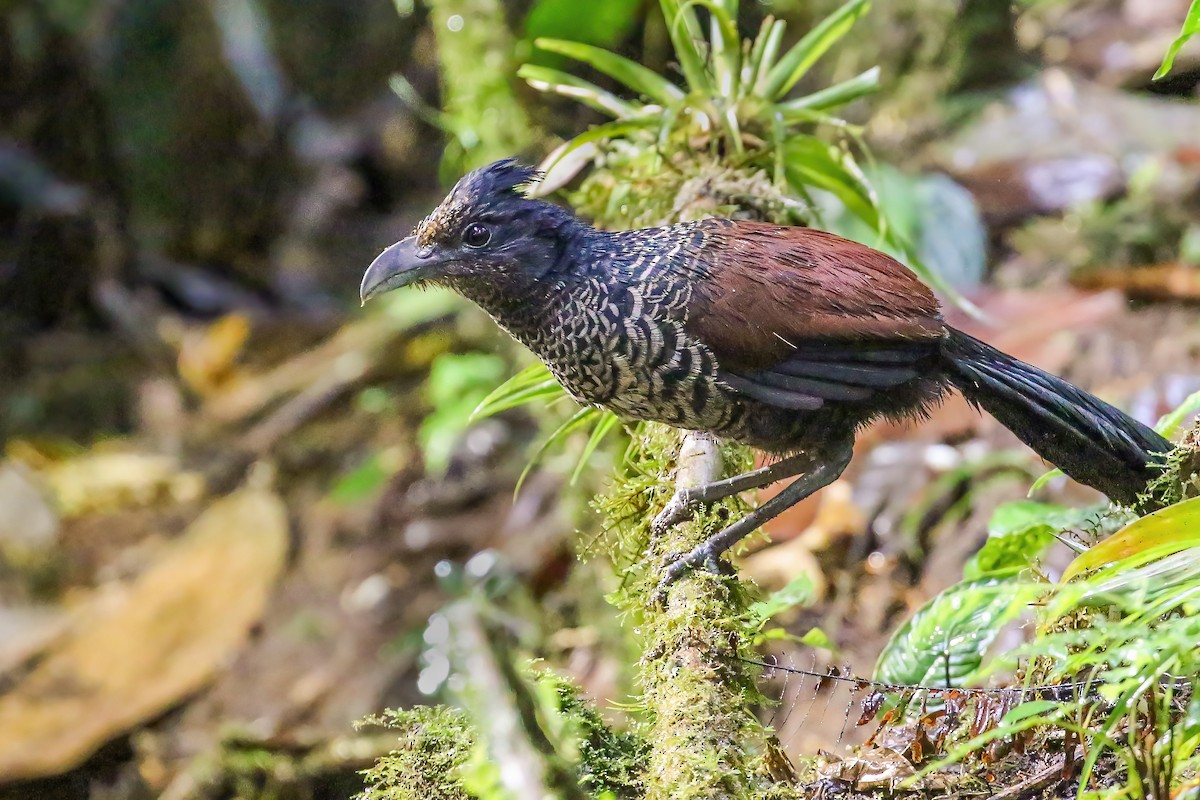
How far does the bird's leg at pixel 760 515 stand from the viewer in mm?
2438

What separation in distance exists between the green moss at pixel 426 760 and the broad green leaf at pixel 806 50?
2278mm

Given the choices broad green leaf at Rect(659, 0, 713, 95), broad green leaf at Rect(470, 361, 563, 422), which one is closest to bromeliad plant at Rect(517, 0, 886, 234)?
broad green leaf at Rect(659, 0, 713, 95)

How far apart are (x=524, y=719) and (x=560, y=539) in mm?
3518

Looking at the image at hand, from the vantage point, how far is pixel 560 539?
16.9 feet

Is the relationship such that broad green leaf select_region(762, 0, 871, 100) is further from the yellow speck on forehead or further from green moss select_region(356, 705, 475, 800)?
green moss select_region(356, 705, 475, 800)

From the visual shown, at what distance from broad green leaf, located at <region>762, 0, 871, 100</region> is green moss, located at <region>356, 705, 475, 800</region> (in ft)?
7.48

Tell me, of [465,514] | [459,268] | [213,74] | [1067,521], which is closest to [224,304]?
[213,74]

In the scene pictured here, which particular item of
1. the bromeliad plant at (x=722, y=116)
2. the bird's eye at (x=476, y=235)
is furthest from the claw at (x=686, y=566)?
the bromeliad plant at (x=722, y=116)

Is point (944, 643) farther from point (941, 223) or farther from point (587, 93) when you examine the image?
point (941, 223)

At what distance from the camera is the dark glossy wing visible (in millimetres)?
2504

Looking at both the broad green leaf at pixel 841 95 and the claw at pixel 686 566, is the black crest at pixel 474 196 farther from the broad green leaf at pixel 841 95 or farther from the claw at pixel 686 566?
the broad green leaf at pixel 841 95

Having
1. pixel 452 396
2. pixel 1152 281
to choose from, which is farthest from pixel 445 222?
pixel 1152 281

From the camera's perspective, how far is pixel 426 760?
6.98 ft

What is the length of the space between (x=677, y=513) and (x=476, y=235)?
88 centimetres
